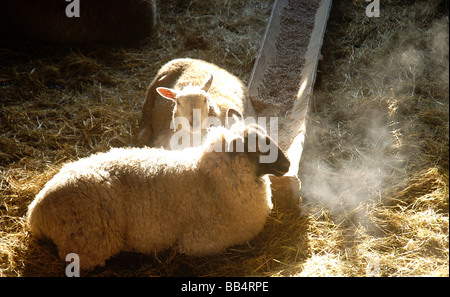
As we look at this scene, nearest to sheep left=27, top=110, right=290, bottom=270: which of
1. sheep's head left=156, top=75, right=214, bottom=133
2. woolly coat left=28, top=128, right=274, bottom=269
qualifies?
woolly coat left=28, top=128, right=274, bottom=269

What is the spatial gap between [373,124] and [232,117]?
179 cm

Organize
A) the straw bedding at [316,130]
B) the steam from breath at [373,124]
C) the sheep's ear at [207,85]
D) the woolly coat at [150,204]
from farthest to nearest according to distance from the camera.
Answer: the sheep's ear at [207,85] → the steam from breath at [373,124] → the straw bedding at [316,130] → the woolly coat at [150,204]

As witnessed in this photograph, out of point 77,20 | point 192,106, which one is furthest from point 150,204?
point 77,20

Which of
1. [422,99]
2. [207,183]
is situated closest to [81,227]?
[207,183]

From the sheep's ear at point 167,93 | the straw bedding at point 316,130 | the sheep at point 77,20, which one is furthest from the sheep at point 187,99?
the sheep at point 77,20

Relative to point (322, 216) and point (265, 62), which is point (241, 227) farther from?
point (265, 62)

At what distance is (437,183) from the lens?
3223mm

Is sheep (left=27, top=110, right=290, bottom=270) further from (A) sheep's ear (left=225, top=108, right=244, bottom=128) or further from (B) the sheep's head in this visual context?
(B) the sheep's head

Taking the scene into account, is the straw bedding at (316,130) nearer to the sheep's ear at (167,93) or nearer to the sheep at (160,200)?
the sheep at (160,200)

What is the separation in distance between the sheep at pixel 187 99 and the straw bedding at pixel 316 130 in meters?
0.35

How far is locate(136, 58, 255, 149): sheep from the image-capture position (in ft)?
11.9

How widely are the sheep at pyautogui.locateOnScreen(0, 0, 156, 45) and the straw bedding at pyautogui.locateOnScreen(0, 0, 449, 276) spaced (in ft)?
0.68

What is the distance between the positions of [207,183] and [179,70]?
6.28ft

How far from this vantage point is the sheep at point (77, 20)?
5656mm
